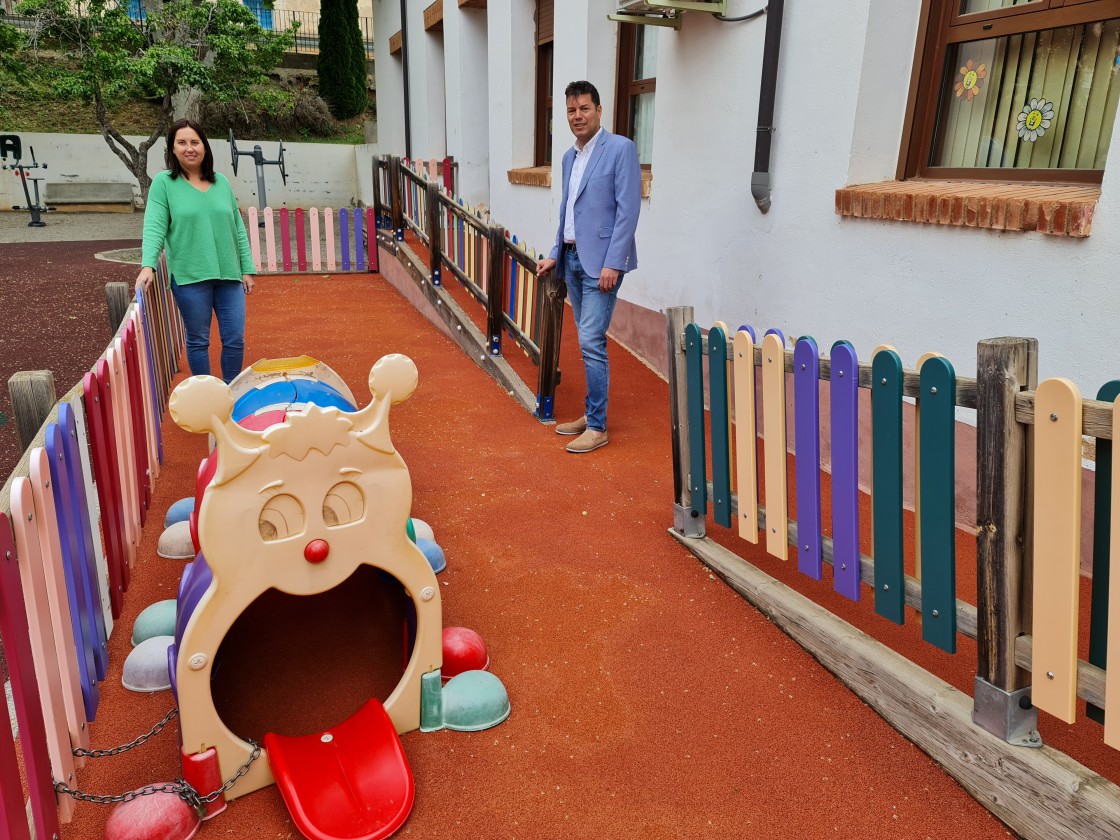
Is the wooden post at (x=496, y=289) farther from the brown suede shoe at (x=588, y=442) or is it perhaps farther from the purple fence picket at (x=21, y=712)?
the purple fence picket at (x=21, y=712)

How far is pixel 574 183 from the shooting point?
15.3 feet

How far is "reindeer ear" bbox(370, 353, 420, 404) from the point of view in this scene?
7.14 ft

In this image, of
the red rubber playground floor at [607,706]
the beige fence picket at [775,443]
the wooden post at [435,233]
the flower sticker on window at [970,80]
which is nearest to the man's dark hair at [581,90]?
the flower sticker on window at [970,80]

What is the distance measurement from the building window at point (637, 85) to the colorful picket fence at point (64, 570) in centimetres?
470

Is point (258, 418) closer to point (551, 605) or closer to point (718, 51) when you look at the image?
point (551, 605)

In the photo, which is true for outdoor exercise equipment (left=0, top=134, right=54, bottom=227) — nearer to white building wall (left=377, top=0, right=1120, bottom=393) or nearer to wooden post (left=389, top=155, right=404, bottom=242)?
wooden post (left=389, top=155, right=404, bottom=242)

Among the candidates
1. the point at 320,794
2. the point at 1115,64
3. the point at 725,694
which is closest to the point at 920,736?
the point at 725,694

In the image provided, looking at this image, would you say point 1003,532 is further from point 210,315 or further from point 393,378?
point 210,315

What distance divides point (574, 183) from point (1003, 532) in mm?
3270

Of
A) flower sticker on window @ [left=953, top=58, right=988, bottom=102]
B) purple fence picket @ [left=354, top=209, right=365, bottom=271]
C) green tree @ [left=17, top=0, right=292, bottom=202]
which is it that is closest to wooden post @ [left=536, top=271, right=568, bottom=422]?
flower sticker on window @ [left=953, top=58, right=988, bottom=102]

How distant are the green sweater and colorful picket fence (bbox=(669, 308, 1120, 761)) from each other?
9.52ft

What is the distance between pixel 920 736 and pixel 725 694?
59cm

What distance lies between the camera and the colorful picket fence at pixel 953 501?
191cm

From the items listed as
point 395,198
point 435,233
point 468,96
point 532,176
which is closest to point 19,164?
point 468,96
